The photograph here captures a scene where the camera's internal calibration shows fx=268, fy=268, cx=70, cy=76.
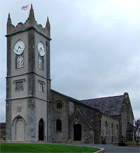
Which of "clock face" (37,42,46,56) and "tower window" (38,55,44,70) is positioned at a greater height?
"clock face" (37,42,46,56)

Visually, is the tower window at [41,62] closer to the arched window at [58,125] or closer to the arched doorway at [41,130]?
the arched doorway at [41,130]

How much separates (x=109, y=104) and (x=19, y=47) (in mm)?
23198

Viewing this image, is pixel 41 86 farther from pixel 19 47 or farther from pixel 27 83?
pixel 19 47

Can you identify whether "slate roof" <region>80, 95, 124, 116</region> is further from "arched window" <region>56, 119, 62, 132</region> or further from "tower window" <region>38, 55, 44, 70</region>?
"tower window" <region>38, 55, 44, 70</region>

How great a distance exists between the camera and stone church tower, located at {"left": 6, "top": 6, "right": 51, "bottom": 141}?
37.7 metres

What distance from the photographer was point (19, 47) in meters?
40.6

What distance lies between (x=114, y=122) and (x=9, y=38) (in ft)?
75.6

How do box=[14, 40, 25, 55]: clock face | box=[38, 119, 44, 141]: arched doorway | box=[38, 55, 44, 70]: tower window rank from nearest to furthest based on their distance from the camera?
box=[38, 119, 44, 141]: arched doorway < box=[14, 40, 25, 55]: clock face < box=[38, 55, 44, 70]: tower window

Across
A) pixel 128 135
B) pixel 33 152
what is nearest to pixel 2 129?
pixel 128 135

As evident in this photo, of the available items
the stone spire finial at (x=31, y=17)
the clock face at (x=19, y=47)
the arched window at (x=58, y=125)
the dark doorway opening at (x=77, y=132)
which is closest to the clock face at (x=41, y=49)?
the clock face at (x=19, y=47)

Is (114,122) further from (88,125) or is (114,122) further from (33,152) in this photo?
(33,152)

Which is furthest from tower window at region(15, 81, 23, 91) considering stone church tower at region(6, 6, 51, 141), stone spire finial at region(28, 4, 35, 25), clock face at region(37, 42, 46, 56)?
stone spire finial at region(28, 4, 35, 25)

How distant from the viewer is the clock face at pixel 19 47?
4036cm

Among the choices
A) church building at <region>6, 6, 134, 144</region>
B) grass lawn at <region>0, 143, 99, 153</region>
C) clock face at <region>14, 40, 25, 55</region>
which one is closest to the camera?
grass lawn at <region>0, 143, 99, 153</region>
